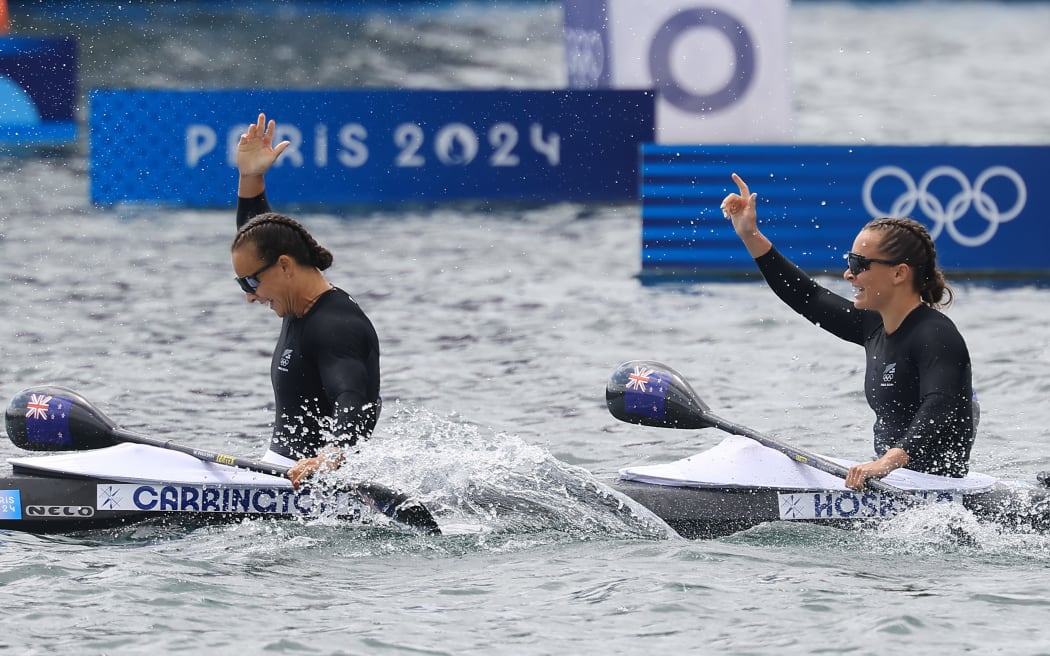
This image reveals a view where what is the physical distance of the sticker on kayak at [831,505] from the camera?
7691mm

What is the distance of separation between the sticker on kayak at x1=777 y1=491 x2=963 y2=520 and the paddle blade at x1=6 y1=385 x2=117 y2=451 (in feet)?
9.59

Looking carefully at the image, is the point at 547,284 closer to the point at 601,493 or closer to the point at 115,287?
the point at 115,287

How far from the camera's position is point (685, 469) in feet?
26.1

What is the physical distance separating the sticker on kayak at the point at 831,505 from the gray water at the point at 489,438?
7 centimetres

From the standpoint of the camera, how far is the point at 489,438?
10.3 m

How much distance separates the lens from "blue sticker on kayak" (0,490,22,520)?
309 inches

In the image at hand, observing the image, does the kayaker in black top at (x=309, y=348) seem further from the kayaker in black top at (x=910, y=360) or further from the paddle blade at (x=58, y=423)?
the kayaker in black top at (x=910, y=360)

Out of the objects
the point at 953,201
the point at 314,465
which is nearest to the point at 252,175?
the point at 314,465

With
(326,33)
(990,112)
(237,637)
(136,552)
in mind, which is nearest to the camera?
(237,637)

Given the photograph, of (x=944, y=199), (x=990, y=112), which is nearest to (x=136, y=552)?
(x=944, y=199)

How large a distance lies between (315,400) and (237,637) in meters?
1.38

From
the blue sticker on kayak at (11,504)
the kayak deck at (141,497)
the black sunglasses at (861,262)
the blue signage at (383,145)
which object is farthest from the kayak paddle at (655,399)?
the blue signage at (383,145)

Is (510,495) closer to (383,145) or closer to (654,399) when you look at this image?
(654,399)

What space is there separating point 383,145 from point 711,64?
3403 millimetres
